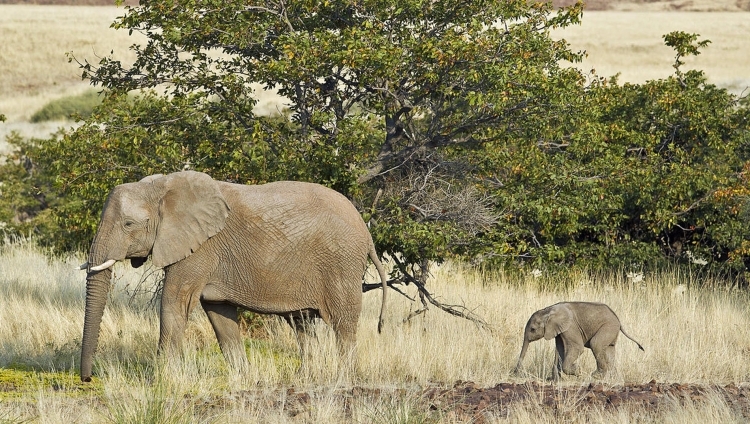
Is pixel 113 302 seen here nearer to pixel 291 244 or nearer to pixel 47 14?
pixel 291 244

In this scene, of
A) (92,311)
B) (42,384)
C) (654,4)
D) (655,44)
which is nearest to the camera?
(42,384)

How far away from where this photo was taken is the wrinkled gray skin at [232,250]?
30.6 ft

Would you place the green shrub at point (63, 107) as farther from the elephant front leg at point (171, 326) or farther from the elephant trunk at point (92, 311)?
the elephant front leg at point (171, 326)

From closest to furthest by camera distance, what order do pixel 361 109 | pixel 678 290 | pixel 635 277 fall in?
pixel 361 109, pixel 678 290, pixel 635 277

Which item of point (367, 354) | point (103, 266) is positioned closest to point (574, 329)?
point (367, 354)

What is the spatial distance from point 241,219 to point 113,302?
4.42 metres

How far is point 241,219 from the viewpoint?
378 inches

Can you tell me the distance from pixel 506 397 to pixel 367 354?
7.00 feet

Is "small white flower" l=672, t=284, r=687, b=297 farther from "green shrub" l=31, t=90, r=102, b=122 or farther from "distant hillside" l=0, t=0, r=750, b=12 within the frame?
"distant hillside" l=0, t=0, r=750, b=12

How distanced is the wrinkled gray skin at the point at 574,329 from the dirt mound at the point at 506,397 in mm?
685

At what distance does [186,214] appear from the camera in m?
9.41

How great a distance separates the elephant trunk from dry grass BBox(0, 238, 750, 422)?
0.18m

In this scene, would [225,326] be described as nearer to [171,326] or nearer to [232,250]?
Result: [171,326]

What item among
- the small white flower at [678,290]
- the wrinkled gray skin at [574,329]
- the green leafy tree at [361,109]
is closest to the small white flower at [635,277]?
the small white flower at [678,290]
